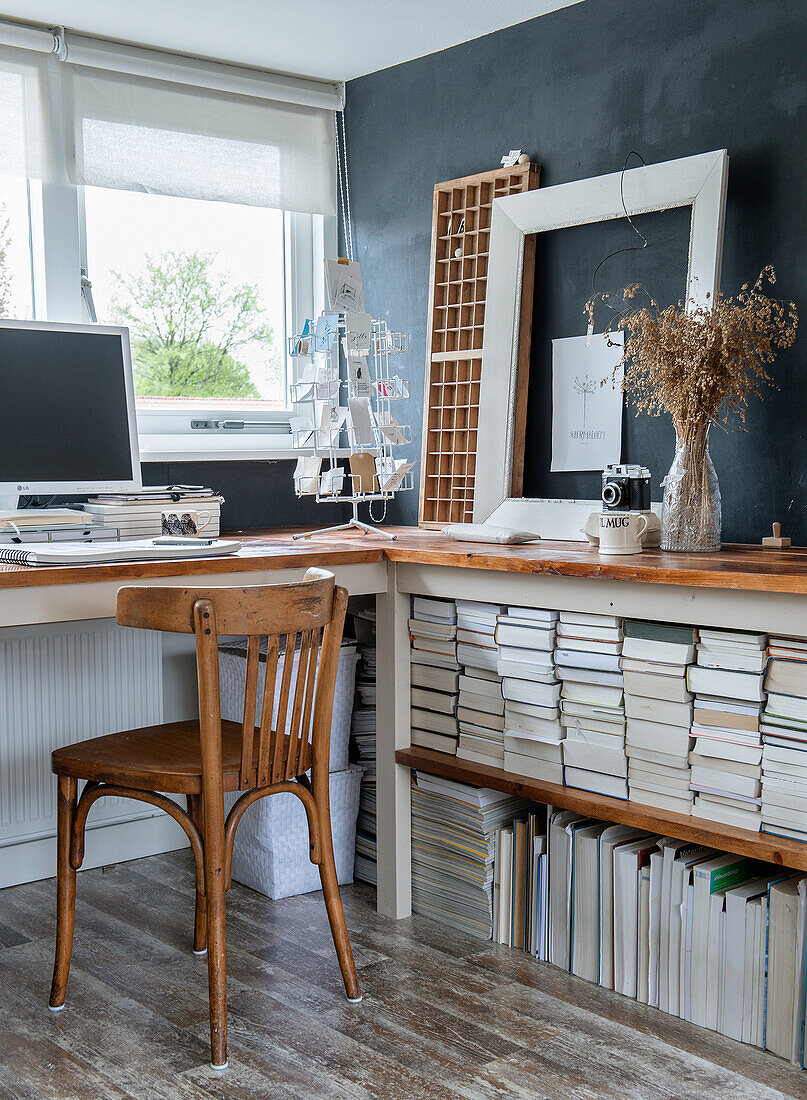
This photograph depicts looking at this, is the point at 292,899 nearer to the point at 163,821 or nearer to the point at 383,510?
the point at 163,821

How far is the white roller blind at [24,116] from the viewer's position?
3.01 metres

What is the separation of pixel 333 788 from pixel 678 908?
3.42 ft

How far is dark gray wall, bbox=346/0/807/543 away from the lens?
99.5 inches

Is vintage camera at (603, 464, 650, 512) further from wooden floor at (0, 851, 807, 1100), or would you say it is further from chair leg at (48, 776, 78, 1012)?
chair leg at (48, 776, 78, 1012)

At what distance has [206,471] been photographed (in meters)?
3.39

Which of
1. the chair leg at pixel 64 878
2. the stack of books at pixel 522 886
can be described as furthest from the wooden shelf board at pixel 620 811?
the chair leg at pixel 64 878

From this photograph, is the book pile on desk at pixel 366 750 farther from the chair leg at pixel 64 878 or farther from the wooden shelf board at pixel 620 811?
the chair leg at pixel 64 878

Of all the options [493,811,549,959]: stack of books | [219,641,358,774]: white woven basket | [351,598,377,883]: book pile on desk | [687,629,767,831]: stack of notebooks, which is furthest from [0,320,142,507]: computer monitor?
[687,629,767,831]: stack of notebooks

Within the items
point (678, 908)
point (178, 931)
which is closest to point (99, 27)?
point (178, 931)

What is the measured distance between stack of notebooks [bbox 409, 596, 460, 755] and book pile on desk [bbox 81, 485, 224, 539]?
60cm

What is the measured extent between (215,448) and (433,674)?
1.16 m

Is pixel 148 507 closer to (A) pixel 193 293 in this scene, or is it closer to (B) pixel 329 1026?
(A) pixel 193 293

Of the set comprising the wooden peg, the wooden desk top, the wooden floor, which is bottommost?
the wooden floor

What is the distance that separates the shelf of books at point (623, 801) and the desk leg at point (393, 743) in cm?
3
